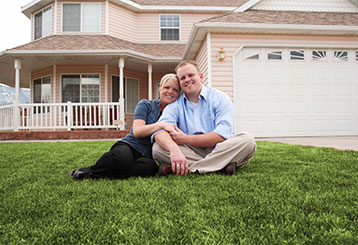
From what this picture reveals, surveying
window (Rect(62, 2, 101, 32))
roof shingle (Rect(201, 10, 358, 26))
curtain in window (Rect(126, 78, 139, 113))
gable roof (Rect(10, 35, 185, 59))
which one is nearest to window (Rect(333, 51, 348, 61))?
roof shingle (Rect(201, 10, 358, 26))

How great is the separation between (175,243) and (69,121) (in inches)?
322

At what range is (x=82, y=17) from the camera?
11133 millimetres

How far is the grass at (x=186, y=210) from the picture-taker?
104 cm

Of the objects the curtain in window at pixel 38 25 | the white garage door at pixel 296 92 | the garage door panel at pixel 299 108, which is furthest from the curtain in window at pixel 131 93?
the garage door panel at pixel 299 108

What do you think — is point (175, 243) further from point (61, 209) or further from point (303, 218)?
point (61, 209)

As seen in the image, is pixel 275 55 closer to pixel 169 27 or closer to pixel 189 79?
pixel 189 79

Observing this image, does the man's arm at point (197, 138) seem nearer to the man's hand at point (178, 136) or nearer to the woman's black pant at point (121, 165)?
the man's hand at point (178, 136)

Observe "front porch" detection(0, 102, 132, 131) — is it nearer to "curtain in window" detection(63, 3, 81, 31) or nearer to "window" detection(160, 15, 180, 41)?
"curtain in window" detection(63, 3, 81, 31)

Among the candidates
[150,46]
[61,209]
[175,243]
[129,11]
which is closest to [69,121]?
[150,46]

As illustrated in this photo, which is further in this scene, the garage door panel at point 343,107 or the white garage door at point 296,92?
the garage door panel at point 343,107

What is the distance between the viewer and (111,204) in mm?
1464

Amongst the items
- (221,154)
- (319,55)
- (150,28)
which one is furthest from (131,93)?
(221,154)

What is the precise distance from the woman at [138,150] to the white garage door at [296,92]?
16.3ft

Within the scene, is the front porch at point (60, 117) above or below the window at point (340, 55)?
below
